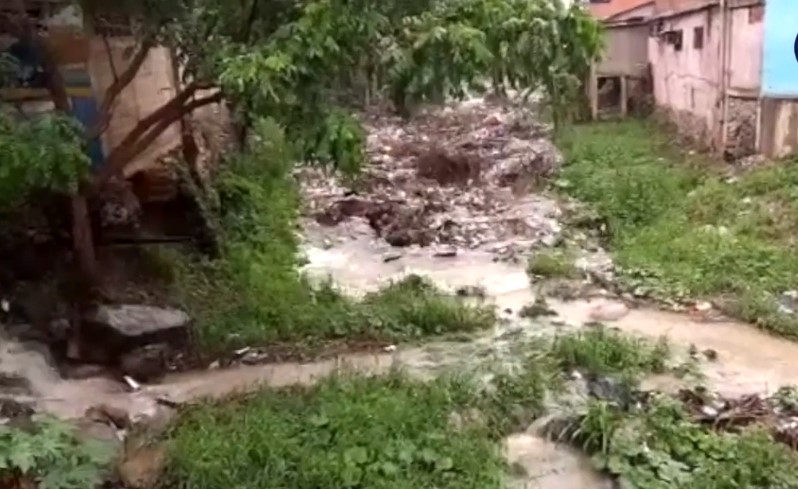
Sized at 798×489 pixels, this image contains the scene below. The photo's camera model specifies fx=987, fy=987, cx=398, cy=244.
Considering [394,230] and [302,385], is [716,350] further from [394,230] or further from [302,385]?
[394,230]

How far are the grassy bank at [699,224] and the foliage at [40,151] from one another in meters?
4.84

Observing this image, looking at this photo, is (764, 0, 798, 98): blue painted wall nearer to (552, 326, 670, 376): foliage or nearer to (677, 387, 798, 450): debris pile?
(552, 326, 670, 376): foliage

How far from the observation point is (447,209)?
1148 cm

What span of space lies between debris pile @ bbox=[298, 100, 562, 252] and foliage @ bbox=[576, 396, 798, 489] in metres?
4.40

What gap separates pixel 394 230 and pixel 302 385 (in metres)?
4.96

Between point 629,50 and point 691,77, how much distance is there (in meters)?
3.55

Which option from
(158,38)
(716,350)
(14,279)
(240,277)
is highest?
(158,38)

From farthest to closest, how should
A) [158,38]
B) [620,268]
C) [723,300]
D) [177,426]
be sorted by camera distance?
[620,268]
[723,300]
[158,38]
[177,426]

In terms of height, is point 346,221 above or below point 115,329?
below

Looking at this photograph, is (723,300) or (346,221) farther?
(346,221)

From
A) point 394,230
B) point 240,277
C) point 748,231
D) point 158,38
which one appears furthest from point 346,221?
point 158,38

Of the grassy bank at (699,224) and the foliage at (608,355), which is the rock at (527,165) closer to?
the grassy bank at (699,224)

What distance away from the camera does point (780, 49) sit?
33.0 ft

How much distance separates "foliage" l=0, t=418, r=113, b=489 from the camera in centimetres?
409
